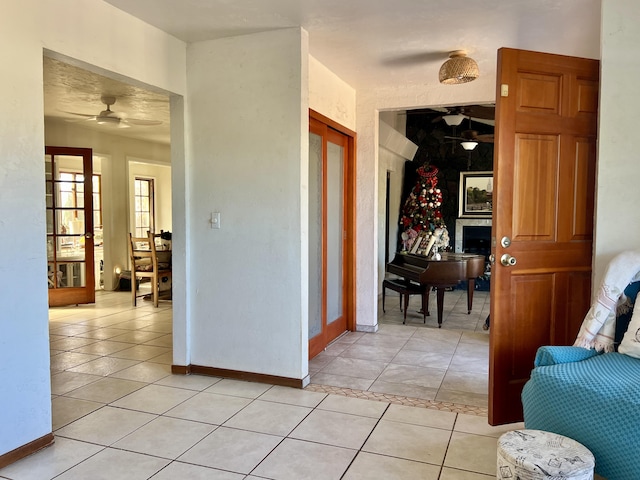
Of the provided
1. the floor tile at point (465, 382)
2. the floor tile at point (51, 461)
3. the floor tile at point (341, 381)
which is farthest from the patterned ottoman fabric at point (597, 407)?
the floor tile at point (51, 461)

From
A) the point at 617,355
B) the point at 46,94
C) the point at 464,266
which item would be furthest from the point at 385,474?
the point at 46,94

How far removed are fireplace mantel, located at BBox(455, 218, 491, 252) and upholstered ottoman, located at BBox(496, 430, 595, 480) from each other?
22.9ft

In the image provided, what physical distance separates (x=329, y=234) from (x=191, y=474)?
104 inches

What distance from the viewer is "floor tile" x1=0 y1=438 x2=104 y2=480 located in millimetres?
2266

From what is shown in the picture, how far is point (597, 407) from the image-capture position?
74.4 inches

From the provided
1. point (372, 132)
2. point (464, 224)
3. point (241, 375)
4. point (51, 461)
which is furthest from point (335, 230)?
point (464, 224)

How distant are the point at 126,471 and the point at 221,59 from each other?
2651mm

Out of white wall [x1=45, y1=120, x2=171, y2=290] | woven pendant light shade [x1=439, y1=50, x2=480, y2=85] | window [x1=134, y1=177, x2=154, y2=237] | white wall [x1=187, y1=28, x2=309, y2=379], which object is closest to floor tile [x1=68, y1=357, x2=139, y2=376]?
white wall [x1=187, y1=28, x2=309, y2=379]

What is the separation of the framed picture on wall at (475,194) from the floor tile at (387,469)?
22.1 feet

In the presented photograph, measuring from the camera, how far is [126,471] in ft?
7.50

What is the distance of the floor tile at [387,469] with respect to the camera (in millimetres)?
2250

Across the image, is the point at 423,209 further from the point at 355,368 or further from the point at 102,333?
the point at 102,333

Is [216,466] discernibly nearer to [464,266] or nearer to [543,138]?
[543,138]

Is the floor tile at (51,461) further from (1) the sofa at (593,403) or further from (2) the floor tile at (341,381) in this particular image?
(1) the sofa at (593,403)
